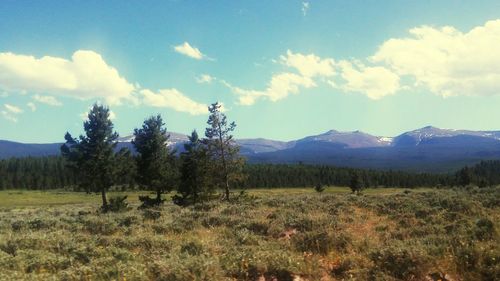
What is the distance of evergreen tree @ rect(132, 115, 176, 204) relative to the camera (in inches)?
1762

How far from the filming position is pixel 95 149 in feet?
140

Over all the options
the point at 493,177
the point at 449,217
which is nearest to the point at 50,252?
the point at 449,217

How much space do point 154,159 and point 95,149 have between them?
6081 millimetres

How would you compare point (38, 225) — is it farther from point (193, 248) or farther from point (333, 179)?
point (333, 179)

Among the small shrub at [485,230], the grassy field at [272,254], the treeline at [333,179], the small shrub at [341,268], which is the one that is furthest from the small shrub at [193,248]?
the treeline at [333,179]

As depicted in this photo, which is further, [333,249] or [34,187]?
[34,187]

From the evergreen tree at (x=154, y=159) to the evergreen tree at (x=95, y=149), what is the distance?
313 cm

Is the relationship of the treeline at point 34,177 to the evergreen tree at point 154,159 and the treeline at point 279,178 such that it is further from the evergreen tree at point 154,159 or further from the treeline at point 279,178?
the evergreen tree at point 154,159

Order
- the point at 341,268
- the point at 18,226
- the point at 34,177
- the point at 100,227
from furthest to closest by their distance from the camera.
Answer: the point at 34,177, the point at 18,226, the point at 100,227, the point at 341,268

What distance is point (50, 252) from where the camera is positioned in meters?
12.7

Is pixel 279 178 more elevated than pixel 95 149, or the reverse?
pixel 95 149

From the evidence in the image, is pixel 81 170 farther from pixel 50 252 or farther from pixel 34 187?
pixel 34 187

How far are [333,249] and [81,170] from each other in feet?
120

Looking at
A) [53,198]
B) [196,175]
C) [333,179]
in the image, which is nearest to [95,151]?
[196,175]
